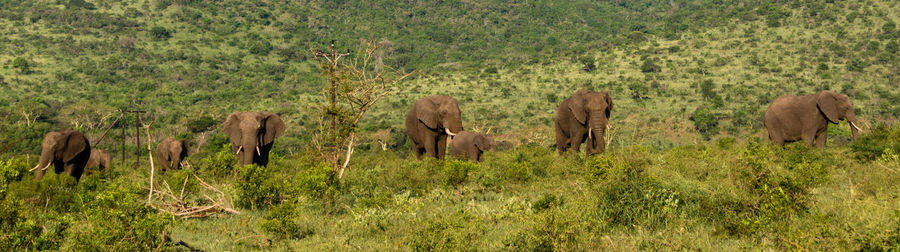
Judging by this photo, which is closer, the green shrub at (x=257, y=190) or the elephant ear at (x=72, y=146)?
the green shrub at (x=257, y=190)

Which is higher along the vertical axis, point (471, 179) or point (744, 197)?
point (744, 197)

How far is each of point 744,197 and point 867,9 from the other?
89.1 m

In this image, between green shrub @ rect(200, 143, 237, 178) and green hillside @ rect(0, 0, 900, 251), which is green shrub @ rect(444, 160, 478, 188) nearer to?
green hillside @ rect(0, 0, 900, 251)

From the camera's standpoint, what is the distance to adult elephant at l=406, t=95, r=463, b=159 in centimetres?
1764

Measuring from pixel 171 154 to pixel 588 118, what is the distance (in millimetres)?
18849

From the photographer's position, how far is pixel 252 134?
19.8m

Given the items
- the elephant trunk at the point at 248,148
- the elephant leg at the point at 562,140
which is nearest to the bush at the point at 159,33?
the elephant trunk at the point at 248,148

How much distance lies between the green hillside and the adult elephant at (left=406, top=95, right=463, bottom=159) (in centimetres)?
97

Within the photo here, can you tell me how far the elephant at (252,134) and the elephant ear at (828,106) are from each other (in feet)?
52.2

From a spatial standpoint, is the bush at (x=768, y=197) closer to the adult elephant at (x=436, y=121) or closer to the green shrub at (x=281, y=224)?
the green shrub at (x=281, y=224)

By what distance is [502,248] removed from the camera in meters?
6.62

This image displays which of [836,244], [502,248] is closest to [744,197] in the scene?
[836,244]

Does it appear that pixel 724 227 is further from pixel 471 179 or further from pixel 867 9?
pixel 867 9

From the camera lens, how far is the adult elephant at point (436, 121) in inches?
695
